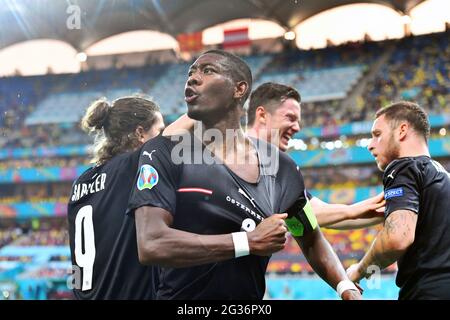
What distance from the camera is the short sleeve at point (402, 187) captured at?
112 inches

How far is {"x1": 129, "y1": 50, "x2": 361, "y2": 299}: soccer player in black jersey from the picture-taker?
2.31 m

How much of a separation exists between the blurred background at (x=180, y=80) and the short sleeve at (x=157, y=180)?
43.4 ft

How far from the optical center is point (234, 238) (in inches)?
91.8

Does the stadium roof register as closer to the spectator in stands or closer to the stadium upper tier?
the stadium upper tier

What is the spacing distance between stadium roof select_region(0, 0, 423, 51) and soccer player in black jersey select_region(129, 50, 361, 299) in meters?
16.4

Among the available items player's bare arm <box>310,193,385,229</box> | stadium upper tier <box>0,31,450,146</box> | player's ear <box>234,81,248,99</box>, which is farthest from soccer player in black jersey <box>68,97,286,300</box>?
stadium upper tier <box>0,31,450,146</box>

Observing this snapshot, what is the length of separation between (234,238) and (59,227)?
1913 cm

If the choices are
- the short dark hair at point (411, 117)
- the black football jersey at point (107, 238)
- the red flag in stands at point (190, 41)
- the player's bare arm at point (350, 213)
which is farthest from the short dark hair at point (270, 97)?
the red flag in stands at point (190, 41)

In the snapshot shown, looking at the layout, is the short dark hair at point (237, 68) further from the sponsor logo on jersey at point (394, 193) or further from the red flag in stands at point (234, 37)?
the red flag in stands at point (234, 37)

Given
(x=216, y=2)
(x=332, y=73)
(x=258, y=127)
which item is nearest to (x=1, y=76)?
(x=216, y=2)

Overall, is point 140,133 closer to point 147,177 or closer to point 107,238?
point 107,238

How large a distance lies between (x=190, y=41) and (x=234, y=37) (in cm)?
175
